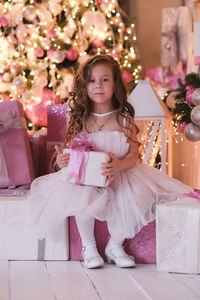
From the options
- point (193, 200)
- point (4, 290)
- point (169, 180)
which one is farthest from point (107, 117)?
point (4, 290)

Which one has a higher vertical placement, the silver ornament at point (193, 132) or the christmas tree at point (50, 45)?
the christmas tree at point (50, 45)

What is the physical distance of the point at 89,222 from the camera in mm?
1496

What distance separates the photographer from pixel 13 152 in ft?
6.25

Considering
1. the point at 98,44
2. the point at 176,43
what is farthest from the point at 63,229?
the point at 176,43

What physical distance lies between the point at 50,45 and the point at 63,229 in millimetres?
1940

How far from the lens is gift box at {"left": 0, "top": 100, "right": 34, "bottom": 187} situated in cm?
187

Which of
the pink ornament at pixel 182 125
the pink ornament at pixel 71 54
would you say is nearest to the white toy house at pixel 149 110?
the pink ornament at pixel 182 125

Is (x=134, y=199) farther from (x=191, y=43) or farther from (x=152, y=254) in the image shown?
(x=191, y=43)

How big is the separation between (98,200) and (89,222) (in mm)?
108

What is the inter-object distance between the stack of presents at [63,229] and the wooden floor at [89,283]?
0.05 metres

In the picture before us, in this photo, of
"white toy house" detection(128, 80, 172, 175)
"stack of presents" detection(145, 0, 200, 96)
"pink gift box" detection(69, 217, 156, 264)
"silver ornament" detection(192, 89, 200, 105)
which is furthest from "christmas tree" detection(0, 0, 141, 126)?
"pink gift box" detection(69, 217, 156, 264)

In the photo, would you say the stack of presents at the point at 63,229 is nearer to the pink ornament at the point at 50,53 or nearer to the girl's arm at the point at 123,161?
the girl's arm at the point at 123,161

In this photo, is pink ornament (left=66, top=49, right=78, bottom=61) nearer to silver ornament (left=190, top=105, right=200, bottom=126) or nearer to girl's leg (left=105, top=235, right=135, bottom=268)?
silver ornament (left=190, top=105, right=200, bottom=126)

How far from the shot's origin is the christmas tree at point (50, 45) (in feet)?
10.2
